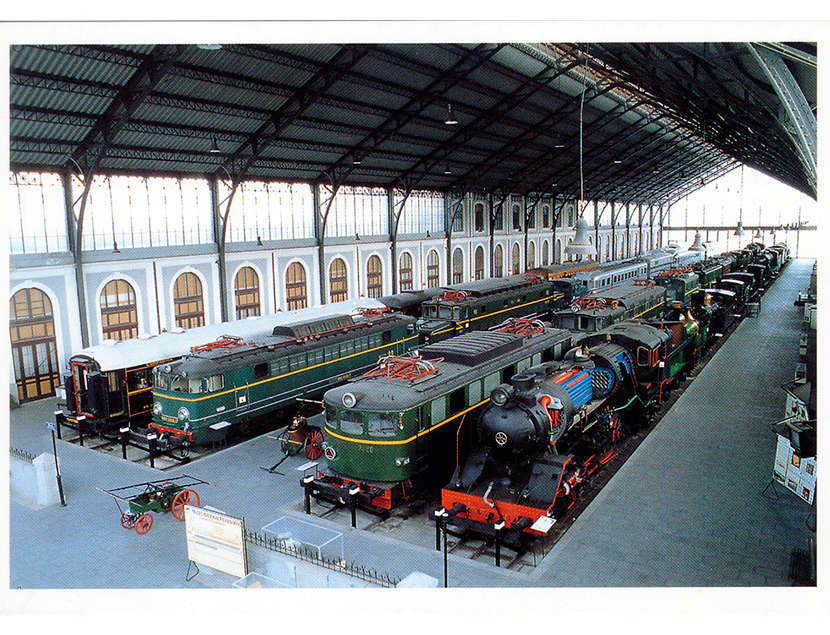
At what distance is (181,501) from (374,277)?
26903 mm

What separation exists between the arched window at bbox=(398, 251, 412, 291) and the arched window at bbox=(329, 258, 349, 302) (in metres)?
5.53

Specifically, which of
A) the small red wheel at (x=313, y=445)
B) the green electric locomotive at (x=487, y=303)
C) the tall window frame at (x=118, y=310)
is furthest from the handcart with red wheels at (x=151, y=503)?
the green electric locomotive at (x=487, y=303)

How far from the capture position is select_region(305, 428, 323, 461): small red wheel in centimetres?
1727

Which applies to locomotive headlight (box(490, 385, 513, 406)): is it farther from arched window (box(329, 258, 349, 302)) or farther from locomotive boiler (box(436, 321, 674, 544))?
arched window (box(329, 258, 349, 302))

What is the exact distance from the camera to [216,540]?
1050 cm

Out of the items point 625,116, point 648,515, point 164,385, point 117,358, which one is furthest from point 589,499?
point 625,116

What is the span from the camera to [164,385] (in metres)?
18.0

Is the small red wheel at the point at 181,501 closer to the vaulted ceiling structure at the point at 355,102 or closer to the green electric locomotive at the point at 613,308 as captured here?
the vaulted ceiling structure at the point at 355,102

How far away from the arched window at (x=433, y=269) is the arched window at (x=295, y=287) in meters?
12.0

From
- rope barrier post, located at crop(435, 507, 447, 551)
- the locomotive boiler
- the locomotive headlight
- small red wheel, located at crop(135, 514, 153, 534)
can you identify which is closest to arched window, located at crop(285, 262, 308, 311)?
small red wheel, located at crop(135, 514, 153, 534)

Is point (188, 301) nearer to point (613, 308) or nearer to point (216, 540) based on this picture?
point (613, 308)

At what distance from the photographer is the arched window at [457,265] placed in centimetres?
4759

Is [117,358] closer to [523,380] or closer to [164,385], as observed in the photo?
[164,385]
